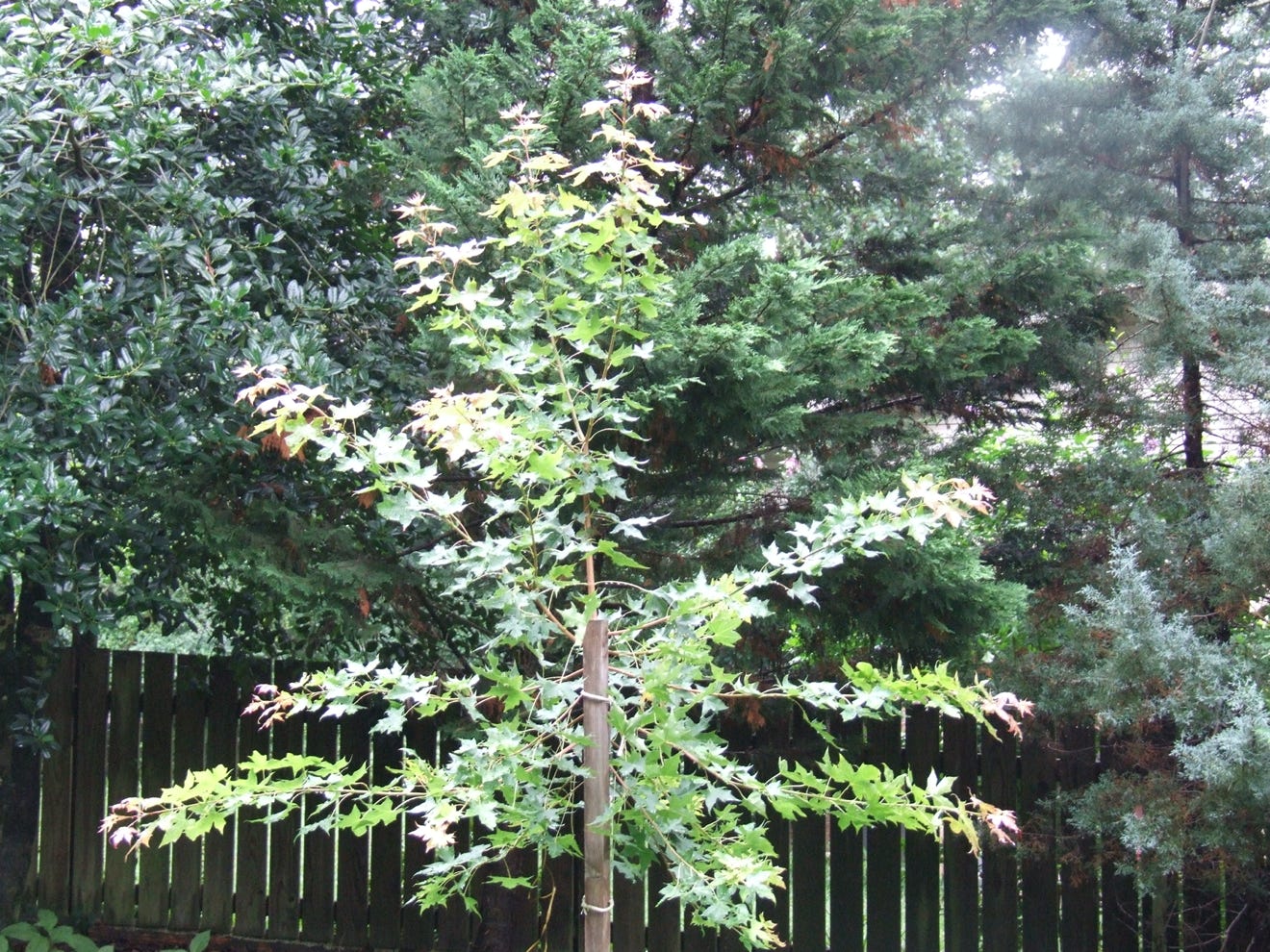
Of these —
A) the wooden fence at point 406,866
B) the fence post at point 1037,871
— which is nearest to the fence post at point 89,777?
the wooden fence at point 406,866

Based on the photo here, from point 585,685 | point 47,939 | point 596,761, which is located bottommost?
point 47,939

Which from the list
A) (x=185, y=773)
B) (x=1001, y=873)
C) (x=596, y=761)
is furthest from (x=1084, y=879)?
(x=185, y=773)

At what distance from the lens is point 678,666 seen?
197 centimetres

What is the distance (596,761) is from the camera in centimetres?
212

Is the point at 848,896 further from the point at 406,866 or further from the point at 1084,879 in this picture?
the point at 406,866

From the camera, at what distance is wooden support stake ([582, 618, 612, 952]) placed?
2107mm

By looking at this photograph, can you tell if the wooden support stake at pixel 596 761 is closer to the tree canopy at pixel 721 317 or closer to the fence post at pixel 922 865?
the tree canopy at pixel 721 317

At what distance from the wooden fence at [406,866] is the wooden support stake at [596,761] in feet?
6.29

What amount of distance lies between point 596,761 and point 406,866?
2.95m

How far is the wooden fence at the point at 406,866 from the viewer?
428 centimetres

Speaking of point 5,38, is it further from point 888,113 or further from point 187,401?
point 888,113

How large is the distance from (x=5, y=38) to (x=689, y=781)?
317cm

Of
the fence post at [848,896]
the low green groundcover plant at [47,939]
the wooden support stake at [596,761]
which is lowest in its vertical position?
the low green groundcover plant at [47,939]

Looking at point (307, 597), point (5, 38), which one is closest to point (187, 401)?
point (307, 597)
